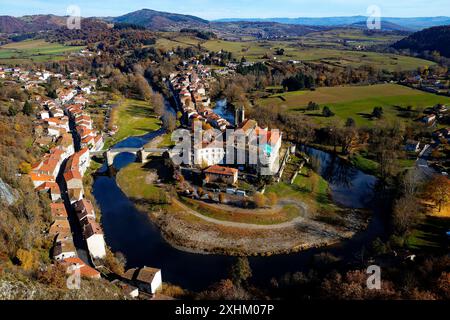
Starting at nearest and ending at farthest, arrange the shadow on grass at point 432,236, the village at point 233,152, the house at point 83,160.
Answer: the shadow on grass at point 432,236
the village at point 233,152
the house at point 83,160

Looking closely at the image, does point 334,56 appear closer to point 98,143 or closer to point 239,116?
point 239,116

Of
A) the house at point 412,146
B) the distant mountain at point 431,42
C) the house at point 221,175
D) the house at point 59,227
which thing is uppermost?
the distant mountain at point 431,42

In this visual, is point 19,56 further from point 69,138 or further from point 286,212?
point 286,212

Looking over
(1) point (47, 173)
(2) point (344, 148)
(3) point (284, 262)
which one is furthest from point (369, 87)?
(1) point (47, 173)

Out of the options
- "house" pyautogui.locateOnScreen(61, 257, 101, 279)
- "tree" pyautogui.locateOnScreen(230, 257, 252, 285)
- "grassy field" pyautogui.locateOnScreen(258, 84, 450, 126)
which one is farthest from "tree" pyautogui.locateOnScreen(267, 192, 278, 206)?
"grassy field" pyautogui.locateOnScreen(258, 84, 450, 126)

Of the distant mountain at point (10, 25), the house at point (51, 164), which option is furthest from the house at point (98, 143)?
the distant mountain at point (10, 25)

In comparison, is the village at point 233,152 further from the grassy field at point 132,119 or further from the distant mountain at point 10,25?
the distant mountain at point 10,25
